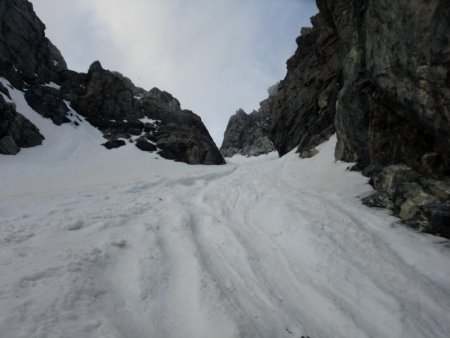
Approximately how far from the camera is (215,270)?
751 cm

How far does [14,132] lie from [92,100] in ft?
78.9

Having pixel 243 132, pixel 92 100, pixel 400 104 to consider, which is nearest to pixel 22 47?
pixel 92 100

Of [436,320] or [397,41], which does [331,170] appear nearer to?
[397,41]

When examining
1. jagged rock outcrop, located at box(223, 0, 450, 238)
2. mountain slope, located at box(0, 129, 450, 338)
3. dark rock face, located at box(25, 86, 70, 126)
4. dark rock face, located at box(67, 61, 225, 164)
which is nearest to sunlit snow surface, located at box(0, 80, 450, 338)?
mountain slope, located at box(0, 129, 450, 338)

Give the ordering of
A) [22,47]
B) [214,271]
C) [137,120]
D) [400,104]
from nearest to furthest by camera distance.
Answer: [214,271] → [400,104] → [22,47] → [137,120]

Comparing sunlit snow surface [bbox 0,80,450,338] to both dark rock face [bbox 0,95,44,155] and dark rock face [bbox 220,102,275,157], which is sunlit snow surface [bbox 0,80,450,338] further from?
dark rock face [bbox 220,102,275,157]

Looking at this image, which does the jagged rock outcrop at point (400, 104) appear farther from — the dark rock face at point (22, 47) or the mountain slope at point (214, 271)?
the dark rock face at point (22, 47)

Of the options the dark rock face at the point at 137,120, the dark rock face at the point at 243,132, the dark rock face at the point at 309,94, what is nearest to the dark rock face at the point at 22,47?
the dark rock face at the point at 137,120

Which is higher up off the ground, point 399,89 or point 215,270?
point 399,89

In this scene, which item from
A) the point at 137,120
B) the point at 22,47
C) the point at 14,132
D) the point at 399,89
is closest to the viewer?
the point at 399,89

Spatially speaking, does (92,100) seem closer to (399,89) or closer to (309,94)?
(309,94)

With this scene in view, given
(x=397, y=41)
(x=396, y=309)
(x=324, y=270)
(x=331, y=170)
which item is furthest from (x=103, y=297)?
(x=331, y=170)

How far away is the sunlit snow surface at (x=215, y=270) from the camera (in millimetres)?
5371

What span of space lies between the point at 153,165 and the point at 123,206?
26.4 metres
